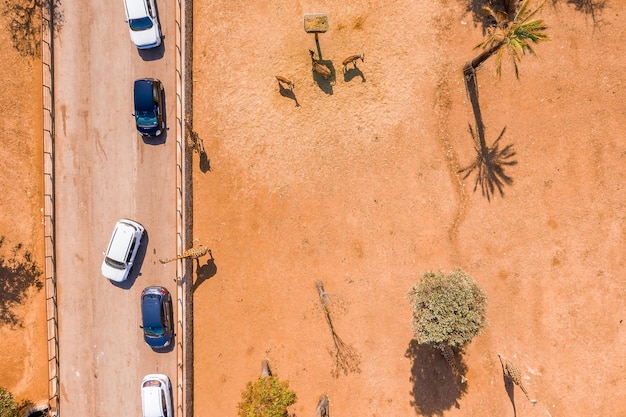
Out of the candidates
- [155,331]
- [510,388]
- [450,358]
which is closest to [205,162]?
[155,331]

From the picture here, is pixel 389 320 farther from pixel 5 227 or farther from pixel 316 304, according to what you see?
pixel 5 227

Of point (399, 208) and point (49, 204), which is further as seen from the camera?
point (49, 204)

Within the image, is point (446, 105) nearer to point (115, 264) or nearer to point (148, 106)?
point (148, 106)

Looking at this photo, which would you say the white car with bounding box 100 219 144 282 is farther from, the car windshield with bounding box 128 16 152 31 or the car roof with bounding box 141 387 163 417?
the car windshield with bounding box 128 16 152 31

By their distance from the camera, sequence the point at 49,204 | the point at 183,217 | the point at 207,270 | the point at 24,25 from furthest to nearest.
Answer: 1. the point at 24,25
2. the point at 49,204
3. the point at 207,270
4. the point at 183,217

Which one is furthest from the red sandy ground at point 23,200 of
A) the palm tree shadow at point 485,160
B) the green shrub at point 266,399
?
the palm tree shadow at point 485,160

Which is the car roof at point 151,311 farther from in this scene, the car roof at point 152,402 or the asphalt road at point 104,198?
the car roof at point 152,402
